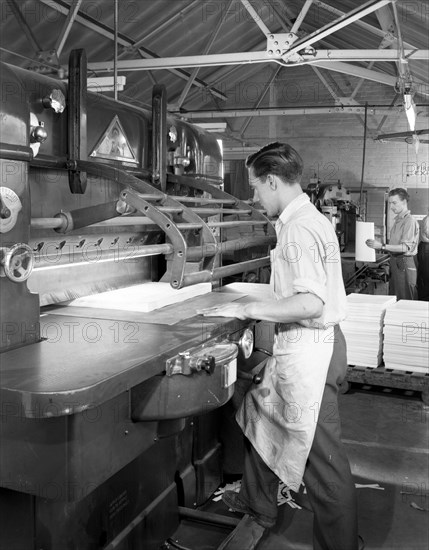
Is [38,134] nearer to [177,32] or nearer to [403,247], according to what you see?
[403,247]

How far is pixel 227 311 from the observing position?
77.2 inches

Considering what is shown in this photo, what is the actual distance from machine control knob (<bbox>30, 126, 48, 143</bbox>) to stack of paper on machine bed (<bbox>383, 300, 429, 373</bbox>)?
2668 mm

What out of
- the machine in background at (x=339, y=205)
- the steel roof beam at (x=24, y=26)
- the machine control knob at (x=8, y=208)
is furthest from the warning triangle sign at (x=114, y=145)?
the machine in background at (x=339, y=205)

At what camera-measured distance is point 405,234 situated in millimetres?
5586

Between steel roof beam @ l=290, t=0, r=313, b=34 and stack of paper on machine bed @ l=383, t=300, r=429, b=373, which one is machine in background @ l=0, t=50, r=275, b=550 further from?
steel roof beam @ l=290, t=0, r=313, b=34

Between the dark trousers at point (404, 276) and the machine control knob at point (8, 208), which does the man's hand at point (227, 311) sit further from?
the dark trousers at point (404, 276)

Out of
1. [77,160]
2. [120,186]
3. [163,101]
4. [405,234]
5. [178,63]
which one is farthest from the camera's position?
[405,234]

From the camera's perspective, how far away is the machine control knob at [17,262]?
1399 millimetres

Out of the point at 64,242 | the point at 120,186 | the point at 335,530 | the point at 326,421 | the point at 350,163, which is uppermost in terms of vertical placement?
the point at 350,163

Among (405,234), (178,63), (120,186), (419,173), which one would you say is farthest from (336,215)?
(120,186)

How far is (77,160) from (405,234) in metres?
4.30

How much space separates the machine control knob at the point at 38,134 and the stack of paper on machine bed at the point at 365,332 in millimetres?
2605

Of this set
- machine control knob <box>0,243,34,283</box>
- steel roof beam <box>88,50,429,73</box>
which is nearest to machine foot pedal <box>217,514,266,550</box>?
machine control knob <box>0,243,34,283</box>

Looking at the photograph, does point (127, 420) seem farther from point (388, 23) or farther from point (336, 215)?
point (336, 215)
